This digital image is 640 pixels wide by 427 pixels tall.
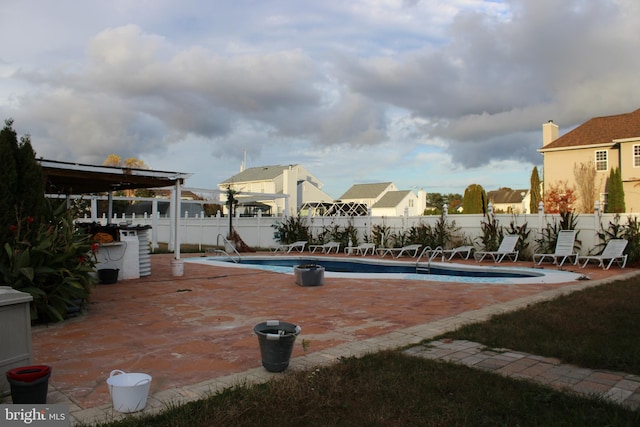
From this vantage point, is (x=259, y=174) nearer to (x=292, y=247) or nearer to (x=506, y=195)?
(x=292, y=247)

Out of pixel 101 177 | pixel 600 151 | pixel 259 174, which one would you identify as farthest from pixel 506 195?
pixel 101 177

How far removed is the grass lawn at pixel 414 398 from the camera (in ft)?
9.98

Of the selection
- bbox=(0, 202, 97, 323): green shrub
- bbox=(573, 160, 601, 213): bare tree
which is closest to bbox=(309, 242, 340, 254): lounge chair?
bbox=(0, 202, 97, 323): green shrub

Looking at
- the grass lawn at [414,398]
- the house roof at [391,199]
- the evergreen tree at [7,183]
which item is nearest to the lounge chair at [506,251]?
the grass lawn at [414,398]

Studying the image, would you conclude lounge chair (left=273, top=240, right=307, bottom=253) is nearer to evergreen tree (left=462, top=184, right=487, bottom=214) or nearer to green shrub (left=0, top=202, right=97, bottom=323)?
green shrub (left=0, top=202, right=97, bottom=323)

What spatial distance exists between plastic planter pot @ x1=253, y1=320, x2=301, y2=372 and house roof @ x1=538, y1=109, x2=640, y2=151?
27392 mm

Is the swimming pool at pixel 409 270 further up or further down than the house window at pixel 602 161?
further down

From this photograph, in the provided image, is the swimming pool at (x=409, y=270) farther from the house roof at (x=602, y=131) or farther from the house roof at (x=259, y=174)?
the house roof at (x=259, y=174)

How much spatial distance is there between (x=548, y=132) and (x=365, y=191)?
89.0 ft

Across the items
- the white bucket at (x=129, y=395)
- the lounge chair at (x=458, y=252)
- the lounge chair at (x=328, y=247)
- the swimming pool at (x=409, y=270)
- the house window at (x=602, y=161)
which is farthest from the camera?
the house window at (x=602, y=161)

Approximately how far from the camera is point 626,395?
3480mm

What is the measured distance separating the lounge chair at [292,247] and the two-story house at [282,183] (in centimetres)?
2021

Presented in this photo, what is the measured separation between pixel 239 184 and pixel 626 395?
4675 cm

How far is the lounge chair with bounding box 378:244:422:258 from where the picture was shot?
54.0 feet
